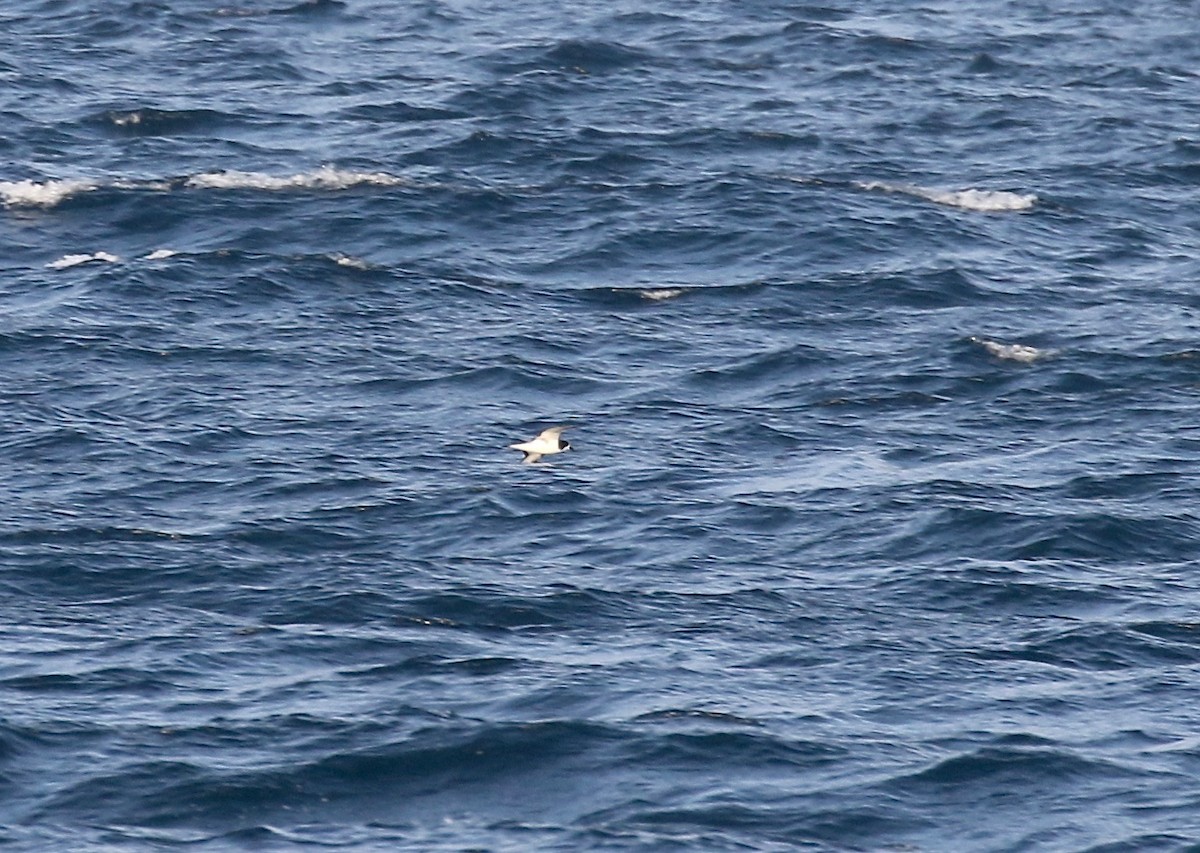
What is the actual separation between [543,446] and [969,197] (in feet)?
56.4

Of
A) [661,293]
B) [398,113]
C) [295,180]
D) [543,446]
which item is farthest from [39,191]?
[543,446]

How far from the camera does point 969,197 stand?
56219 mm

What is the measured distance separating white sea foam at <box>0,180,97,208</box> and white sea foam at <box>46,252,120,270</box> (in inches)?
107

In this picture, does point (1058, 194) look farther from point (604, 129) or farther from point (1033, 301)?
point (604, 129)

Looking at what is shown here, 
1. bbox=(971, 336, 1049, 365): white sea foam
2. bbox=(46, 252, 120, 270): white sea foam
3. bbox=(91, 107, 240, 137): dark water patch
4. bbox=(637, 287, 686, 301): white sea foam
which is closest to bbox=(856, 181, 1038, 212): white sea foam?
bbox=(637, 287, 686, 301): white sea foam

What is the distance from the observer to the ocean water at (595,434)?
33.3 metres

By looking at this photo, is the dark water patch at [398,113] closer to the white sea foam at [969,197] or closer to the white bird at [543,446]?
the white sea foam at [969,197]

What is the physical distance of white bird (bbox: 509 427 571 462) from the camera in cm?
4253

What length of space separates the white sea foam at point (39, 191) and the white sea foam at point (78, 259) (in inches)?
107

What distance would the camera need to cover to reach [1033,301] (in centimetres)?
5069

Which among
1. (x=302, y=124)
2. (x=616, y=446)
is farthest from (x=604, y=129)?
(x=616, y=446)

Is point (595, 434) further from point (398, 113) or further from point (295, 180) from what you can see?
point (398, 113)

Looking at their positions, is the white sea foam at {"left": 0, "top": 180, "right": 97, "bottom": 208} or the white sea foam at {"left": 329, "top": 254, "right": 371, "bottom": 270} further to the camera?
the white sea foam at {"left": 0, "top": 180, "right": 97, "bottom": 208}

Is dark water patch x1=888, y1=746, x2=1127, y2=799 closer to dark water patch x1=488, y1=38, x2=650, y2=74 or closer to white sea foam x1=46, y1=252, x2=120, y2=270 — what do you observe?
white sea foam x1=46, y1=252, x2=120, y2=270
